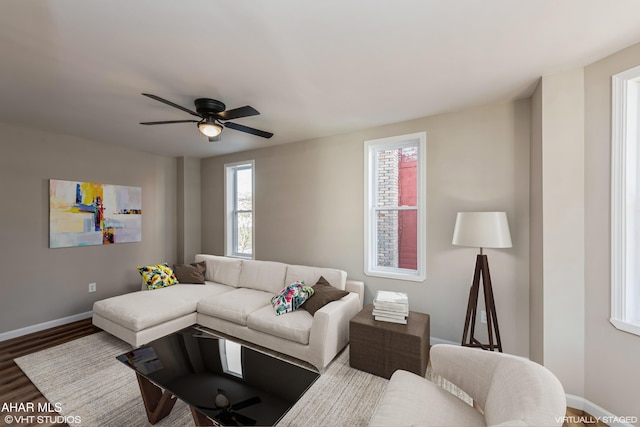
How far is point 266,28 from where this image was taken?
1.47 meters

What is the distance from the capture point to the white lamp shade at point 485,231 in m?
2.12

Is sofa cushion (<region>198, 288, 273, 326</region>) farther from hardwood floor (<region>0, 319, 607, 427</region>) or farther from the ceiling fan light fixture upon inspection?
the ceiling fan light fixture

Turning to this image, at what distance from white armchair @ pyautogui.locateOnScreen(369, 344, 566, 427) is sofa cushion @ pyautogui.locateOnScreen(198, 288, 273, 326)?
173cm

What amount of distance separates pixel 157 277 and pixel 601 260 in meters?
4.53

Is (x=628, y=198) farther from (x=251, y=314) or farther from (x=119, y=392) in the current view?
(x=119, y=392)

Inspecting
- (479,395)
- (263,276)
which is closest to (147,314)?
(263,276)

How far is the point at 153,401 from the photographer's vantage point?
176 centimetres

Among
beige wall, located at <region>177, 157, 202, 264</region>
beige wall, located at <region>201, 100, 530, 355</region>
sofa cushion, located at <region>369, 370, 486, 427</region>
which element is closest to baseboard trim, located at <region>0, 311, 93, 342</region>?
beige wall, located at <region>177, 157, 202, 264</region>

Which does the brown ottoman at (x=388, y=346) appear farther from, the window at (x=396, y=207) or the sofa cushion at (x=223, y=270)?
the sofa cushion at (x=223, y=270)

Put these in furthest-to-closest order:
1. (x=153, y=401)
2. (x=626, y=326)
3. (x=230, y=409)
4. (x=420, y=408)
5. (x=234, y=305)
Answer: (x=234, y=305)
(x=153, y=401)
(x=626, y=326)
(x=230, y=409)
(x=420, y=408)

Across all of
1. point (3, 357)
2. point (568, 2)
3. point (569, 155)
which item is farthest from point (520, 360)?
point (3, 357)

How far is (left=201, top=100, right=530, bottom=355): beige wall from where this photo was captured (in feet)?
7.84

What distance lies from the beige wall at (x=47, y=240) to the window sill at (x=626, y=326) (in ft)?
17.8

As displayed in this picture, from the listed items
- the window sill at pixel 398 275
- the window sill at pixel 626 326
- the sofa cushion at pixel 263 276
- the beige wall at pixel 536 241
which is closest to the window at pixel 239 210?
the sofa cushion at pixel 263 276
